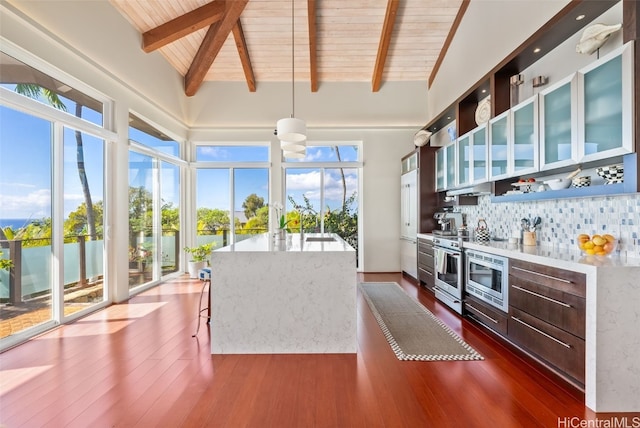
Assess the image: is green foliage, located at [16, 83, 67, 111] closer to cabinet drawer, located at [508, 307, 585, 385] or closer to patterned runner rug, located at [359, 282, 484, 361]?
patterned runner rug, located at [359, 282, 484, 361]

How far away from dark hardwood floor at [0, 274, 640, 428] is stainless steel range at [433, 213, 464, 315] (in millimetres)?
773

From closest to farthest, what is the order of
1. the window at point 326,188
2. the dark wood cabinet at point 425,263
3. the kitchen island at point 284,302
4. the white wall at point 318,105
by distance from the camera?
the kitchen island at point 284,302 < the dark wood cabinet at point 425,263 < the white wall at point 318,105 < the window at point 326,188

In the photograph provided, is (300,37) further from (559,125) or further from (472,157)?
(559,125)

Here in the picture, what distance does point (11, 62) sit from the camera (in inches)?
114

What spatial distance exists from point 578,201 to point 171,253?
6255 mm

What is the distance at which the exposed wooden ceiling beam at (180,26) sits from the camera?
15.4ft

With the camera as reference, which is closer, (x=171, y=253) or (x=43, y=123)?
(x=43, y=123)

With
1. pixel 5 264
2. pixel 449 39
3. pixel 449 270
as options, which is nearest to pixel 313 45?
pixel 449 39

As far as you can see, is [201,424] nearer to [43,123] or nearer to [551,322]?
[551,322]

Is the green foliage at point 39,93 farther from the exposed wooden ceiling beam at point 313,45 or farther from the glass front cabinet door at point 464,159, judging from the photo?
the glass front cabinet door at point 464,159

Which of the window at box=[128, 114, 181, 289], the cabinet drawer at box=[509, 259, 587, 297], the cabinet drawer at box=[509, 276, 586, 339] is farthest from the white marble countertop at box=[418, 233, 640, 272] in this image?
the window at box=[128, 114, 181, 289]

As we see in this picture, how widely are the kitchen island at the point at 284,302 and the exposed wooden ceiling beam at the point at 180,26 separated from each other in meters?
3.83

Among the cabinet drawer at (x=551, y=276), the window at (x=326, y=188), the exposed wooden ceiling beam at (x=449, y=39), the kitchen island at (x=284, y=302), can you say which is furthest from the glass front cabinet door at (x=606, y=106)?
the window at (x=326, y=188)

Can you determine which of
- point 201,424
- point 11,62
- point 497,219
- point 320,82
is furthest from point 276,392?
point 320,82
